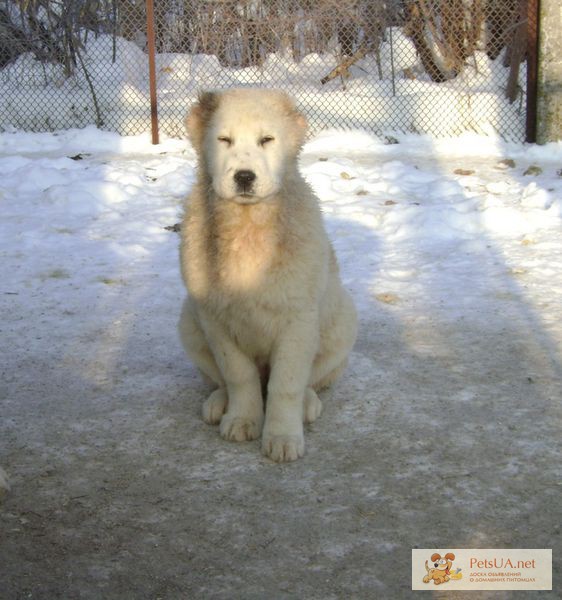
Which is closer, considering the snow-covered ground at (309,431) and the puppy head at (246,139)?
the snow-covered ground at (309,431)

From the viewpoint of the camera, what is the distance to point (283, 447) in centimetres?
340

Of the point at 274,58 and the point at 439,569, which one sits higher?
the point at 274,58

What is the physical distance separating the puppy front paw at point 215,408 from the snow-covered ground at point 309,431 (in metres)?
0.05

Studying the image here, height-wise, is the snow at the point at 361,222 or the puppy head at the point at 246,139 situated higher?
the puppy head at the point at 246,139

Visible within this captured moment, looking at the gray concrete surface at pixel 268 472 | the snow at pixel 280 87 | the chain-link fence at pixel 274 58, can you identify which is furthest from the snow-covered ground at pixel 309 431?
the chain-link fence at pixel 274 58

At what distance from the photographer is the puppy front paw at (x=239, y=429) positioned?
3.58 metres

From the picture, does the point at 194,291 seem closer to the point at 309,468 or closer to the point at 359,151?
the point at 309,468

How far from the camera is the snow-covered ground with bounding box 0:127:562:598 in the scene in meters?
2.76

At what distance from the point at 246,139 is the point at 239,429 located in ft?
3.73

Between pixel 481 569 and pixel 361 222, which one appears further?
pixel 361 222

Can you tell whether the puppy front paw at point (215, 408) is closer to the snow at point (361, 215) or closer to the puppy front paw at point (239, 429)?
the puppy front paw at point (239, 429)

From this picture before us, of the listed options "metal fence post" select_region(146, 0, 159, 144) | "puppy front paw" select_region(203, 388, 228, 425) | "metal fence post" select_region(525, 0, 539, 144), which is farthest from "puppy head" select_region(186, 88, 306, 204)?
"metal fence post" select_region(146, 0, 159, 144)

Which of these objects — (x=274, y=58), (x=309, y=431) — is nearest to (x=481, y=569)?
(x=309, y=431)

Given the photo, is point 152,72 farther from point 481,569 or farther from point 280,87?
point 481,569
